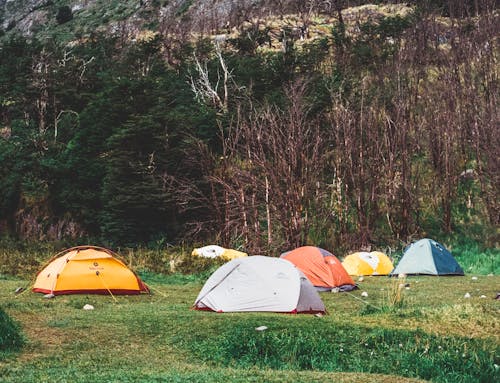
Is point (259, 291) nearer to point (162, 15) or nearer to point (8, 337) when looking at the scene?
point (8, 337)

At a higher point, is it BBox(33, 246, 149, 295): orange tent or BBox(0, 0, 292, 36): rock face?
BBox(0, 0, 292, 36): rock face

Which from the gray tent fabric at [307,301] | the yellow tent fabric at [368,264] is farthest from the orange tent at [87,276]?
the yellow tent fabric at [368,264]

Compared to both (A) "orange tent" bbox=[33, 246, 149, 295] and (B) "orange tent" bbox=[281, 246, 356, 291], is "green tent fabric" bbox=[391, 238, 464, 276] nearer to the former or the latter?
(B) "orange tent" bbox=[281, 246, 356, 291]

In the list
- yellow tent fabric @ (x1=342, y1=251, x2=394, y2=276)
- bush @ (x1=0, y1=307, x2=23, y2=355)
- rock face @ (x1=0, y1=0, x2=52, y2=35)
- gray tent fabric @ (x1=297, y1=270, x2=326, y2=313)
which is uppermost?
rock face @ (x1=0, y1=0, x2=52, y2=35)

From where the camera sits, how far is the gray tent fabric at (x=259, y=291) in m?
13.2

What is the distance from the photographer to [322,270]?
17500mm

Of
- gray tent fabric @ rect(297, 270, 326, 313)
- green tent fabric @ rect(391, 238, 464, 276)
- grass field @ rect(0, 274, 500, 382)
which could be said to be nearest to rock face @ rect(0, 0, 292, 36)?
green tent fabric @ rect(391, 238, 464, 276)

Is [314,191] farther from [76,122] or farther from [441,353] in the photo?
[441,353]

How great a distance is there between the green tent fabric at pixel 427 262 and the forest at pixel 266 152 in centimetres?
555

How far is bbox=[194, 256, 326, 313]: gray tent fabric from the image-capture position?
1321 centimetres

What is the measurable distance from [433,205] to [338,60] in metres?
16.2

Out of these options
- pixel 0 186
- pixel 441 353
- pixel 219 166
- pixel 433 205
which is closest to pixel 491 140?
pixel 433 205

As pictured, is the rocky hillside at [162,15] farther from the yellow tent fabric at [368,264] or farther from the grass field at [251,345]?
the grass field at [251,345]

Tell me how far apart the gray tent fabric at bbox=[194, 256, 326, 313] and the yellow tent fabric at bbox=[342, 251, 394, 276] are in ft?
32.2
